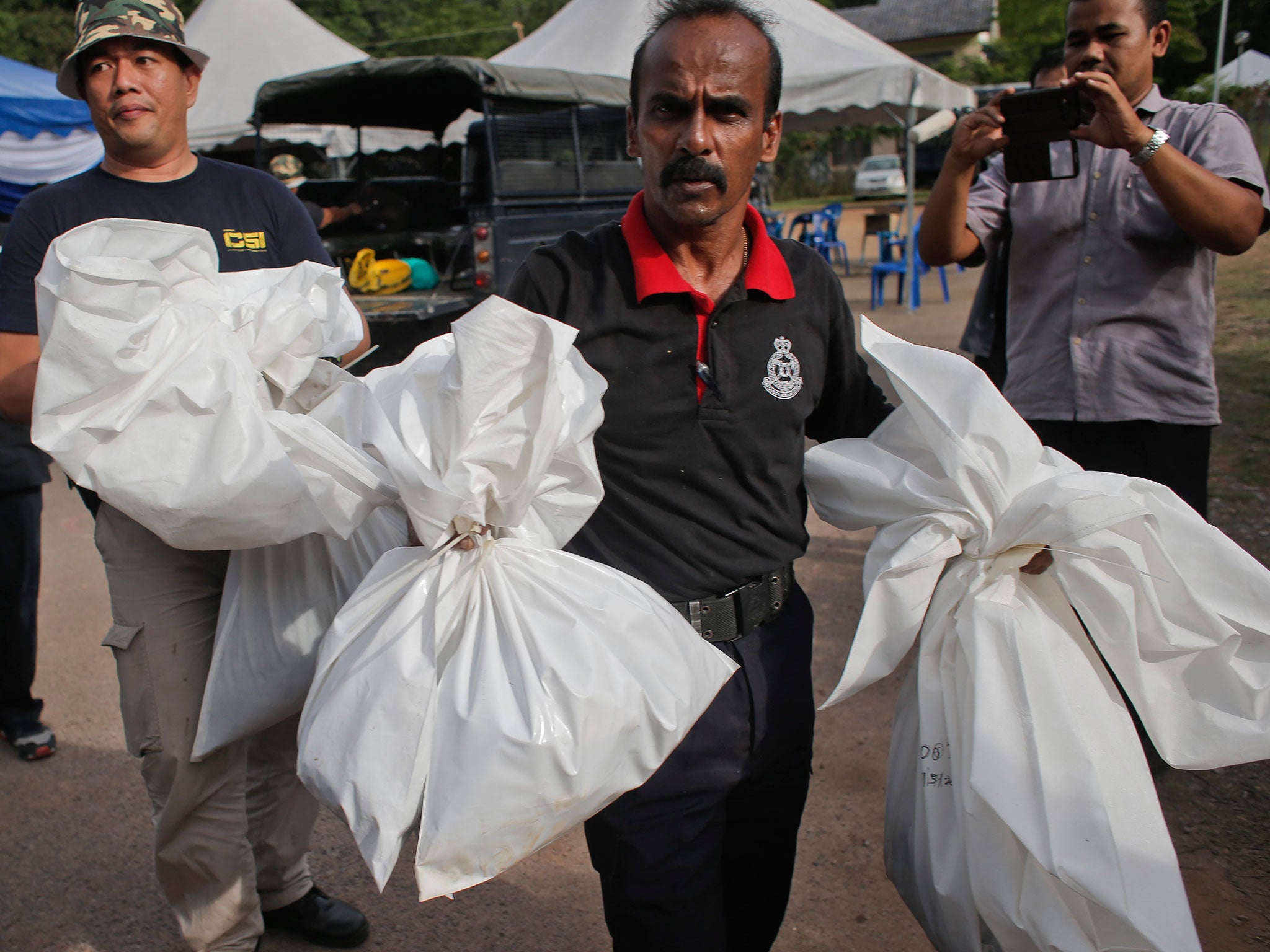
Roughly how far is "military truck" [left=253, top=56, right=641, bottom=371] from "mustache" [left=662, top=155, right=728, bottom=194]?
4.97 m

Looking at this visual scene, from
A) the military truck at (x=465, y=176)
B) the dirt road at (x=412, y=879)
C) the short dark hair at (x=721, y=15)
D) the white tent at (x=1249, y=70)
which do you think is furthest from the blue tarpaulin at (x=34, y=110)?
the white tent at (x=1249, y=70)

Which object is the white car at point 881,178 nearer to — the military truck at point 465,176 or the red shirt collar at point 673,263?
the military truck at point 465,176

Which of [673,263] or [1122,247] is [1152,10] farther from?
[673,263]

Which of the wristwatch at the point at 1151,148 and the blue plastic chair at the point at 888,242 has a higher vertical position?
the wristwatch at the point at 1151,148

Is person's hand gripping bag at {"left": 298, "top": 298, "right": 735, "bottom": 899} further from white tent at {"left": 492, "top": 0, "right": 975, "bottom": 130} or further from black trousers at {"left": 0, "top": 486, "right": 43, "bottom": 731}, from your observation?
white tent at {"left": 492, "top": 0, "right": 975, "bottom": 130}

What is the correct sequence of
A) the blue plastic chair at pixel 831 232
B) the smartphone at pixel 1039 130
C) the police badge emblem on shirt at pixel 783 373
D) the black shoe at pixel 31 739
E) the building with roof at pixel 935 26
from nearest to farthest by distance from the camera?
1. the police badge emblem on shirt at pixel 783 373
2. the smartphone at pixel 1039 130
3. the black shoe at pixel 31 739
4. the blue plastic chair at pixel 831 232
5. the building with roof at pixel 935 26

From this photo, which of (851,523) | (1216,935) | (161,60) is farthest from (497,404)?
(1216,935)

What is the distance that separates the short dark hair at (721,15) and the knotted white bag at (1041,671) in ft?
1.83

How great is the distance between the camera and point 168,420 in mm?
1557

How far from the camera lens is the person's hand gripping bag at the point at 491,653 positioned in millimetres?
1311

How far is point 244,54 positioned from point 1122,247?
17.5 meters

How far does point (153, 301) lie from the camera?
1.60 metres

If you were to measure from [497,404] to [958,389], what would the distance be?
31.8 inches

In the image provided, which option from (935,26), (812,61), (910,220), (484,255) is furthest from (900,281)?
(935,26)
